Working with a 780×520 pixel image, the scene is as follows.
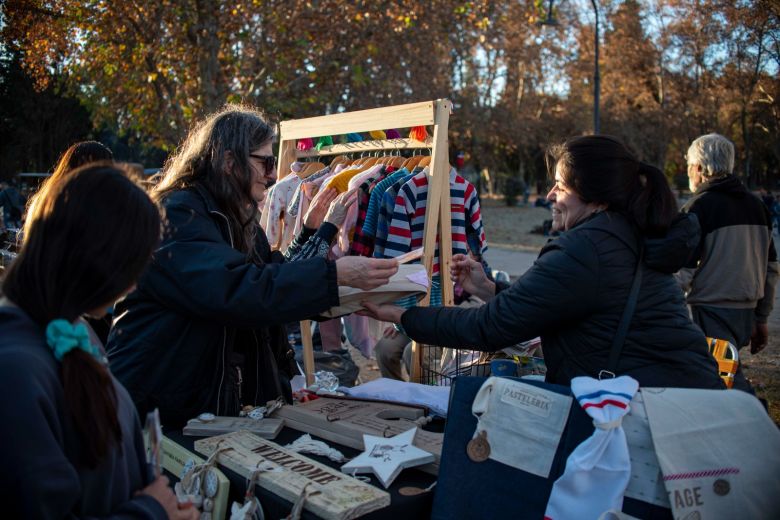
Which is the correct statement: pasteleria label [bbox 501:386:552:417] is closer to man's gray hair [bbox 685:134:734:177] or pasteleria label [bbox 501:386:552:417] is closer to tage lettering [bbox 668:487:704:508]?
tage lettering [bbox 668:487:704:508]

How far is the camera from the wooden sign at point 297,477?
6.25 ft

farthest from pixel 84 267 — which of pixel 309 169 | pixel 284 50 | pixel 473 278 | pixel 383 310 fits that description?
pixel 284 50

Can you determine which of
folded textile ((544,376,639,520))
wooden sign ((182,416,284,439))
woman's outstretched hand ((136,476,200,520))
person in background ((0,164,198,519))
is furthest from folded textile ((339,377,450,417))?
person in background ((0,164,198,519))

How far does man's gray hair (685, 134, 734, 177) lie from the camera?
462 cm

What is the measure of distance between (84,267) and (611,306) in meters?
1.63

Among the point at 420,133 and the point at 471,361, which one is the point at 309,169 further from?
the point at 471,361

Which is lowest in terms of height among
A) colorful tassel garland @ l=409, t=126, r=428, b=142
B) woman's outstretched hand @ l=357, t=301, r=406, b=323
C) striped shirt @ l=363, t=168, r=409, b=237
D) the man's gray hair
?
woman's outstretched hand @ l=357, t=301, r=406, b=323

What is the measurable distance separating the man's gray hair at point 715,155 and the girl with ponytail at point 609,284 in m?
2.49

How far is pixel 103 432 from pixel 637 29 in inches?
1509

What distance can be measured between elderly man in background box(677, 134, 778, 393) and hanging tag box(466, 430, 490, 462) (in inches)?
121

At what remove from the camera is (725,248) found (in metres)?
4.66

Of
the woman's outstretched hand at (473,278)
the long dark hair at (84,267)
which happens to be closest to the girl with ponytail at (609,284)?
the woman's outstretched hand at (473,278)

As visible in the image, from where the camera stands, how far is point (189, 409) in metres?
2.58

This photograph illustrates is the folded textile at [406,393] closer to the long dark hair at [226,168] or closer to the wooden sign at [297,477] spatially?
the wooden sign at [297,477]
